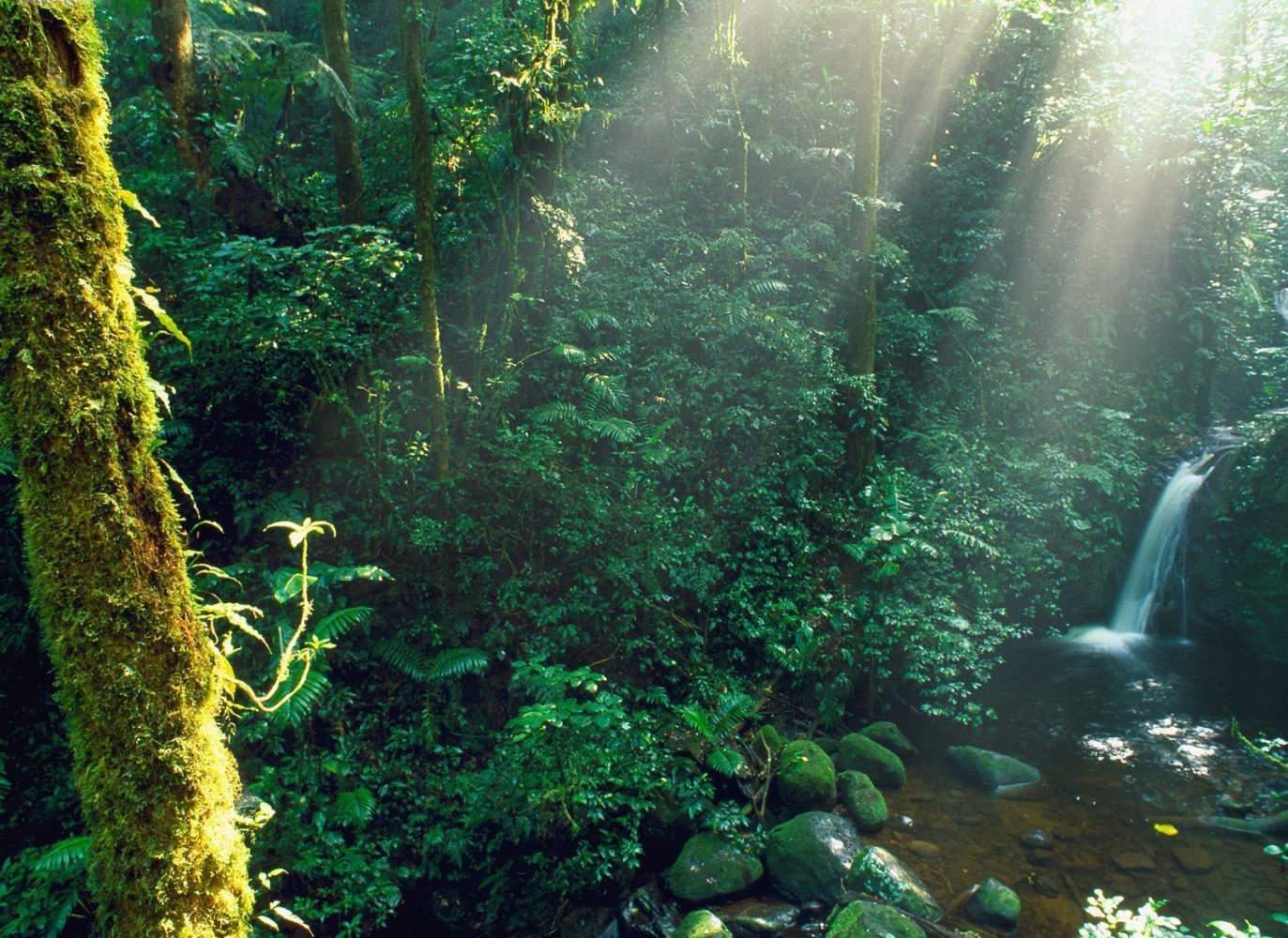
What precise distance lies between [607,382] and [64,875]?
20.0ft

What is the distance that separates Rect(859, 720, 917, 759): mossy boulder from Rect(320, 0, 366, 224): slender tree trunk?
9.08 metres

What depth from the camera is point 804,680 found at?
27.6 ft

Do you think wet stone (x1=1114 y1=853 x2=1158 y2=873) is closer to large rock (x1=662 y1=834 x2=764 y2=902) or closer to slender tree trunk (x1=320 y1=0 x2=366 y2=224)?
large rock (x1=662 y1=834 x2=764 y2=902)

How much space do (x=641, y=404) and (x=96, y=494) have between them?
6618 millimetres

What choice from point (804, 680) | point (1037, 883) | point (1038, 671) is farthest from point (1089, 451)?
point (1037, 883)

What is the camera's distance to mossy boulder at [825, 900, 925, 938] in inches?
201

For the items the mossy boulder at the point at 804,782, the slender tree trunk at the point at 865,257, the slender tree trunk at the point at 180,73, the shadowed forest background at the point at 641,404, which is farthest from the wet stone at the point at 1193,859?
the slender tree trunk at the point at 180,73

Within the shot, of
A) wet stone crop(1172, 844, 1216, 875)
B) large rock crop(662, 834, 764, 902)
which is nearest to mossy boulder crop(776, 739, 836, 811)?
large rock crop(662, 834, 764, 902)

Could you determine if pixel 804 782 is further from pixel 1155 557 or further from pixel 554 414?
pixel 1155 557

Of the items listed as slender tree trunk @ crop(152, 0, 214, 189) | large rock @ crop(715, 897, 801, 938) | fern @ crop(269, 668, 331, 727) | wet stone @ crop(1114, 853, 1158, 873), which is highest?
slender tree trunk @ crop(152, 0, 214, 189)

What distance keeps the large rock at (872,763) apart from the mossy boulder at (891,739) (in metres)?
0.32

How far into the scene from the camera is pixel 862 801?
6.95 meters

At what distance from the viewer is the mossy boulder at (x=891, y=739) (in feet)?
26.7

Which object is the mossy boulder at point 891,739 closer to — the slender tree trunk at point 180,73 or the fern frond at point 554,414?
the fern frond at point 554,414
